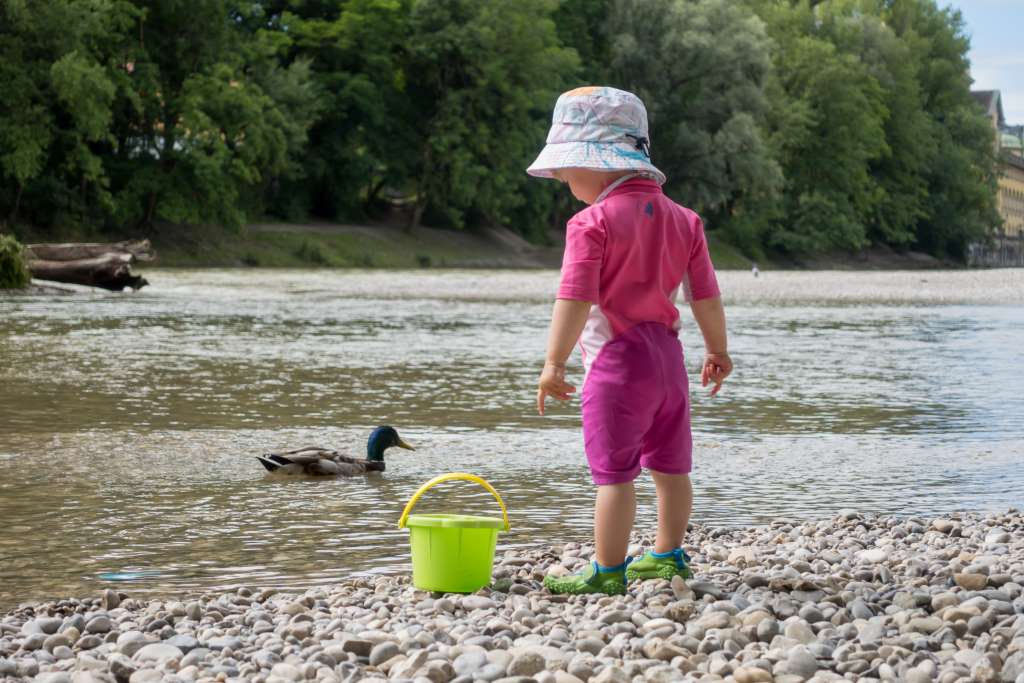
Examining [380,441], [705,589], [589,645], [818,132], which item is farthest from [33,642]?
[818,132]

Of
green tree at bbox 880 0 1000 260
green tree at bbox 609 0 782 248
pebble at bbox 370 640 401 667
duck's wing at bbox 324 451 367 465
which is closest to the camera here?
pebble at bbox 370 640 401 667

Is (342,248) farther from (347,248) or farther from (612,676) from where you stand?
(612,676)

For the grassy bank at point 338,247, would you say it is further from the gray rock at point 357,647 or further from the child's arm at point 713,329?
the gray rock at point 357,647

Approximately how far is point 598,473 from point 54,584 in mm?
1954

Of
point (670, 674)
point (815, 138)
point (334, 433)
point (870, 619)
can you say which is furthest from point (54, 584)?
point (815, 138)

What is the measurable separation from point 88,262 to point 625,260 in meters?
24.0

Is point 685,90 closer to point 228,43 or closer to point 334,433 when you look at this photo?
point 228,43

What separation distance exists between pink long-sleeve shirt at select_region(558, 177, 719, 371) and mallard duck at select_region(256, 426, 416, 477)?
9.83ft

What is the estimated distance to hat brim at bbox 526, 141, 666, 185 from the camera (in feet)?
16.1

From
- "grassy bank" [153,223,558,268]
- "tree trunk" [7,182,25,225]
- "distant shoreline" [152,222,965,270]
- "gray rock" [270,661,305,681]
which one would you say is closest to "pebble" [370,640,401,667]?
"gray rock" [270,661,305,681]

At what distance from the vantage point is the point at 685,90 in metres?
70.1

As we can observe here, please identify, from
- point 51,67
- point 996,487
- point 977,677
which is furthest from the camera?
point 51,67

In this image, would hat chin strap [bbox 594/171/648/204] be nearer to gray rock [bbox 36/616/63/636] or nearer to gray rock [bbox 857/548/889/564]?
gray rock [bbox 857/548/889/564]

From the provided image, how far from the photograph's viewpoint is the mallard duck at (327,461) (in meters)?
7.67
